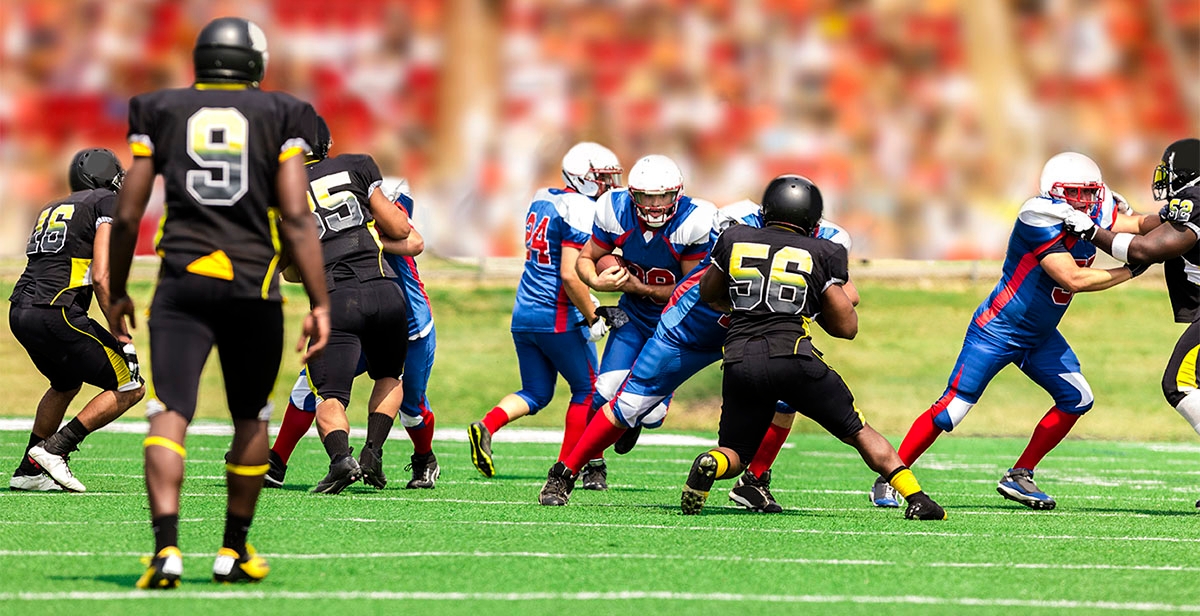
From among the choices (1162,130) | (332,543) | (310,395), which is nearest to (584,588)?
(332,543)

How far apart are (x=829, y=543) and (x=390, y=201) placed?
330 cm

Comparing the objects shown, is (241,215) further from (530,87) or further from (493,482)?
(530,87)

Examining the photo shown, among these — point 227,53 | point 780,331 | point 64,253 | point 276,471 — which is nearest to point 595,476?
point 276,471

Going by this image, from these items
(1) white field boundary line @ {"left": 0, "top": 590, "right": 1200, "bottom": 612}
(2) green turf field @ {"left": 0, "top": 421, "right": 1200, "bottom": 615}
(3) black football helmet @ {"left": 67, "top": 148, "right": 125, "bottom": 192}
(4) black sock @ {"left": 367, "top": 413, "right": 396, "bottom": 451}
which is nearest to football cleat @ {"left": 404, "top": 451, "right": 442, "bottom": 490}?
(2) green turf field @ {"left": 0, "top": 421, "right": 1200, "bottom": 615}

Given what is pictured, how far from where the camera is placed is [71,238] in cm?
827

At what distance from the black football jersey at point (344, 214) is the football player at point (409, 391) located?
1.06 feet

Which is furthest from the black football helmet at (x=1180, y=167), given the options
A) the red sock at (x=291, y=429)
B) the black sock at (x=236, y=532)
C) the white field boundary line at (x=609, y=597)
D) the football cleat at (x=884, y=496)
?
the black sock at (x=236, y=532)

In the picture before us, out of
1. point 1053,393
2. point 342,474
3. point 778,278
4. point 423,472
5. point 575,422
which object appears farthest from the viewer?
point 575,422

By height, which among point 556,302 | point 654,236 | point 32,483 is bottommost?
point 32,483

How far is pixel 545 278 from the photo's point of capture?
9.49m

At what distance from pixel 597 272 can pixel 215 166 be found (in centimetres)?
349

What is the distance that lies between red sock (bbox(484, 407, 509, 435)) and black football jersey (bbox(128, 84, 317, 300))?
14.1 feet

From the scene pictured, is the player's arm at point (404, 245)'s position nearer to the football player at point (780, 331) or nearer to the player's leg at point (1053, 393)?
the football player at point (780, 331)

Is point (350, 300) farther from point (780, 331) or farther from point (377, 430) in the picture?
point (780, 331)
